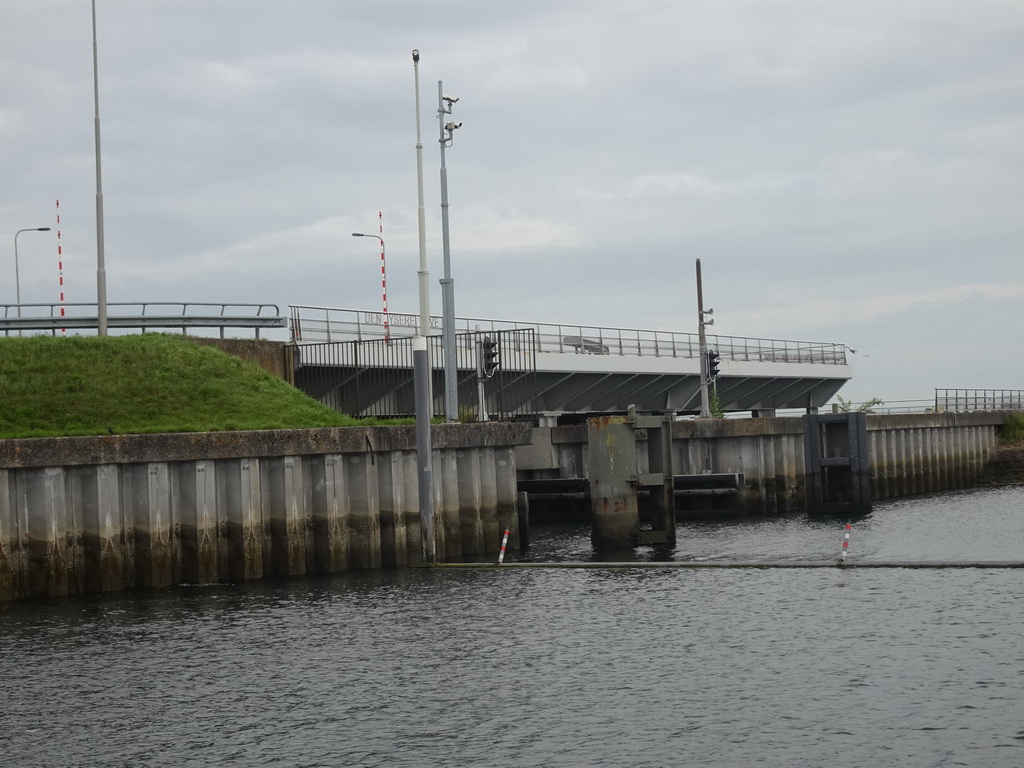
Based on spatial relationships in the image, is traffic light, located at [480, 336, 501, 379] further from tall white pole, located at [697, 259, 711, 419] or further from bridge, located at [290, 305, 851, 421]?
tall white pole, located at [697, 259, 711, 419]

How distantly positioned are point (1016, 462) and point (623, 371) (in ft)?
81.7

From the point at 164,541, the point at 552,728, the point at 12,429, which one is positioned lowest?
the point at 552,728

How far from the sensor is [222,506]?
2964 cm

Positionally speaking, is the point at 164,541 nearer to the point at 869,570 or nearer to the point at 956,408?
the point at 869,570

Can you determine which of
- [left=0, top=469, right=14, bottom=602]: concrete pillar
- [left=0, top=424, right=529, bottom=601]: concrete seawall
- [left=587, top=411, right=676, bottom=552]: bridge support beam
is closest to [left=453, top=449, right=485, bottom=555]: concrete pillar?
[left=0, top=424, right=529, bottom=601]: concrete seawall

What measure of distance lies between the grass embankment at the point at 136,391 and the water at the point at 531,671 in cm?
614

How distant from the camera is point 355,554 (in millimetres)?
31312

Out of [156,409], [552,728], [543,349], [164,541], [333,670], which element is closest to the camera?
[552,728]

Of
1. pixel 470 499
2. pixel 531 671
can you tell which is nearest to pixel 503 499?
Result: pixel 470 499

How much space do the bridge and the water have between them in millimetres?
14545

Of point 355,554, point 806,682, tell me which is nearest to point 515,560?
point 355,554

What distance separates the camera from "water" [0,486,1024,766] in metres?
15.6

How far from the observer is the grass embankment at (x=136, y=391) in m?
32.3

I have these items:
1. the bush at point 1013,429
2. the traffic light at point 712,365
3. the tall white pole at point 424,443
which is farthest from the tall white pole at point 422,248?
the bush at point 1013,429
